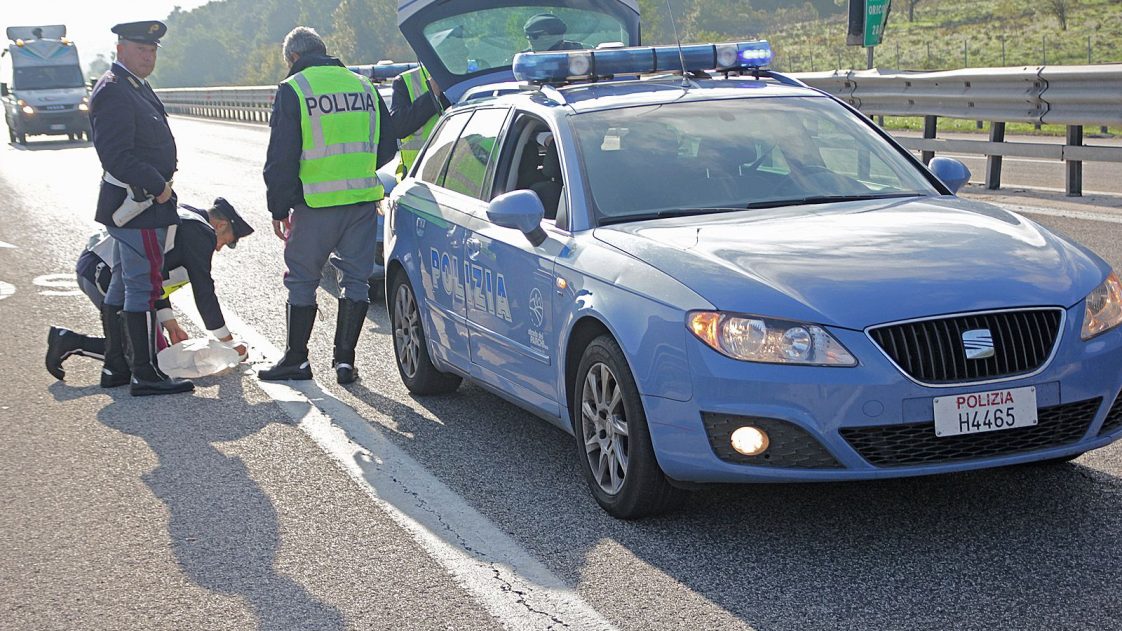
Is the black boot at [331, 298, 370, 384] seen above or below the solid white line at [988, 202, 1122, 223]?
above

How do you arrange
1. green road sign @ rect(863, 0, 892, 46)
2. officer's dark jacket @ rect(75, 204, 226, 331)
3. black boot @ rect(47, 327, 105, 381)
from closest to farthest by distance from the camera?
black boot @ rect(47, 327, 105, 381) → officer's dark jacket @ rect(75, 204, 226, 331) → green road sign @ rect(863, 0, 892, 46)

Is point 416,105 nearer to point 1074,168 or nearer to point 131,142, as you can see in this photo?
point 131,142

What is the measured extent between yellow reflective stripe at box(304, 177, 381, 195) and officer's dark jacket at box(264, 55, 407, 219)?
0.22 ft

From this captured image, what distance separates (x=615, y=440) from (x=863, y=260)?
1.03m

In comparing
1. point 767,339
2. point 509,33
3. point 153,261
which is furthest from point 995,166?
point 767,339

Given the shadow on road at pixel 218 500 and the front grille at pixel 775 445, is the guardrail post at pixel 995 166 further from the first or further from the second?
the front grille at pixel 775 445

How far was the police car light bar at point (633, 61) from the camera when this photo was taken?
6.52 m

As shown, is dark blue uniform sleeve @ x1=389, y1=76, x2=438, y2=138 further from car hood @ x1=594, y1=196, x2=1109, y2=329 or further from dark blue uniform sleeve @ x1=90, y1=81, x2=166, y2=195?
car hood @ x1=594, y1=196, x2=1109, y2=329

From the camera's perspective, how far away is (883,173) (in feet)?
19.9

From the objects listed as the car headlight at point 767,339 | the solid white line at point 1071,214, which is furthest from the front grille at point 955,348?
the solid white line at point 1071,214

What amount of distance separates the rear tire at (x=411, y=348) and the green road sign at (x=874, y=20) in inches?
503

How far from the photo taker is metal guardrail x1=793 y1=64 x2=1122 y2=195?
13188mm

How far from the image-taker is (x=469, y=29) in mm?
10297

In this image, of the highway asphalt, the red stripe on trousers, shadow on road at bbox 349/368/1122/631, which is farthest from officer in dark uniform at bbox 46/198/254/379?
shadow on road at bbox 349/368/1122/631
